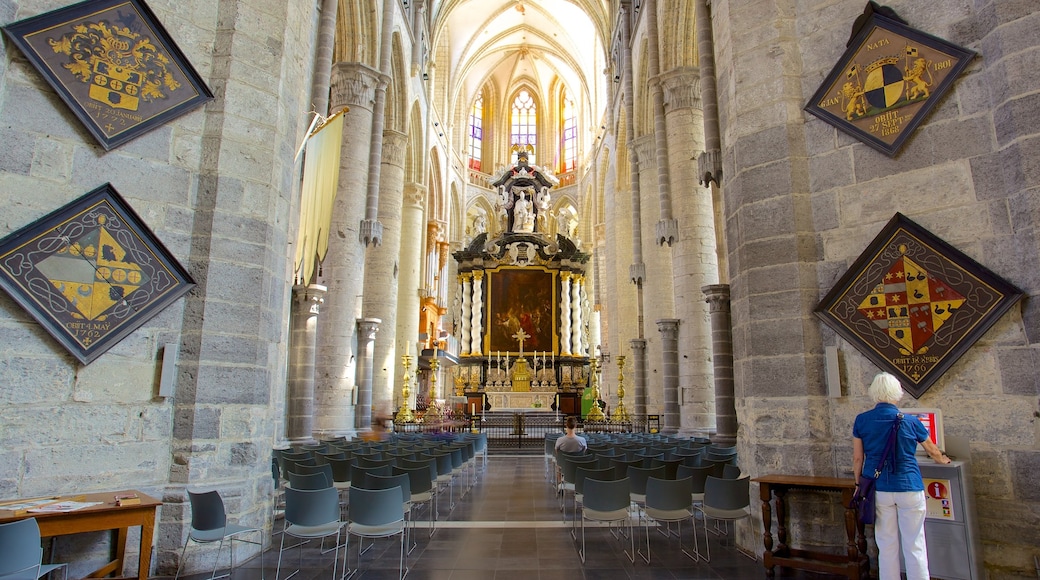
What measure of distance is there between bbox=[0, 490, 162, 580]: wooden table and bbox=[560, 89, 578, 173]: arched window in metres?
34.8

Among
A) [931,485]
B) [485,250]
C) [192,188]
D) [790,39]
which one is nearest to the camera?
[931,485]

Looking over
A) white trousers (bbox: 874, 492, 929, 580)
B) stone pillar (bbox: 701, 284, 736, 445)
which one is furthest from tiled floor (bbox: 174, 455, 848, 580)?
stone pillar (bbox: 701, 284, 736, 445)

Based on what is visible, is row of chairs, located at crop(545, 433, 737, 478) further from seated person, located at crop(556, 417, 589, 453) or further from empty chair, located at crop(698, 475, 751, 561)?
empty chair, located at crop(698, 475, 751, 561)

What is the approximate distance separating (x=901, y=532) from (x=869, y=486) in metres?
0.31

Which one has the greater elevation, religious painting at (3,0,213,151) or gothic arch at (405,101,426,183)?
gothic arch at (405,101,426,183)

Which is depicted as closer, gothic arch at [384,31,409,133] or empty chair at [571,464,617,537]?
empty chair at [571,464,617,537]

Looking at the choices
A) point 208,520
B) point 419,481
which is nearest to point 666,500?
point 419,481

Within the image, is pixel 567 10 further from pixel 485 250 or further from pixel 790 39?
pixel 790 39

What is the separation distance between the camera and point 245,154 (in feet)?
18.3

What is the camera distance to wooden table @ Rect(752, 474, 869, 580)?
435 cm

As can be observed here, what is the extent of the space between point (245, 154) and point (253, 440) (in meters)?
2.72

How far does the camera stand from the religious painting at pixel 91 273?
4.43m

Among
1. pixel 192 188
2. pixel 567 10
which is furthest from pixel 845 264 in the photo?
pixel 567 10

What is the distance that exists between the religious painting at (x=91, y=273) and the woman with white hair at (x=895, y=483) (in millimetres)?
5468
